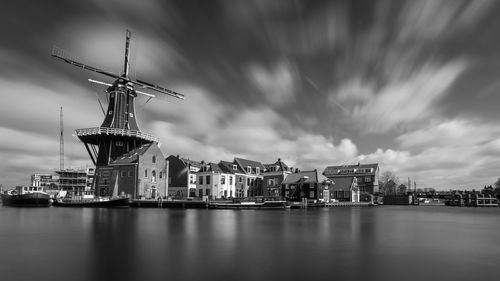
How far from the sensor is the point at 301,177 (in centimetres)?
8488

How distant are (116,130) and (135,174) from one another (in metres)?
10.4

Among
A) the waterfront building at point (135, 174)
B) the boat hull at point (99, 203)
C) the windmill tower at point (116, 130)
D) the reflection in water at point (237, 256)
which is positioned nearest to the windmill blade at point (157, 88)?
the windmill tower at point (116, 130)

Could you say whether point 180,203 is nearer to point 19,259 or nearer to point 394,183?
point 19,259

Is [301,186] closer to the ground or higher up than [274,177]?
closer to the ground

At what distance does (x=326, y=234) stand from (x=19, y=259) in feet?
69.1

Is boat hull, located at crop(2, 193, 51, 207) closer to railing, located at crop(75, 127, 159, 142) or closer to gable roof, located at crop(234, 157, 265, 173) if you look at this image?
railing, located at crop(75, 127, 159, 142)

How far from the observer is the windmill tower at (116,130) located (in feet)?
237

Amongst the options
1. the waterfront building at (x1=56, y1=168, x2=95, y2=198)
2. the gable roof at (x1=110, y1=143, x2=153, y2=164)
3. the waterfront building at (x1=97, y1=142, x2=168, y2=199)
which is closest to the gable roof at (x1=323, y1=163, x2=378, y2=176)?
the waterfront building at (x1=97, y1=142, x2=168, y2=199)

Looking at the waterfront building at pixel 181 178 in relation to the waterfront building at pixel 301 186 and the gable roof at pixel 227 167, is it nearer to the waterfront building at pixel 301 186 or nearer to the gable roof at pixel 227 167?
the gable roof at pixel 227 167

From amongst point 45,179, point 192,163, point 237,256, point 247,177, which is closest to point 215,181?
point 192,163

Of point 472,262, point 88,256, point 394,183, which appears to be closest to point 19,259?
point 88,256

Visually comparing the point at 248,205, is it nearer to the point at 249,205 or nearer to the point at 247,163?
the point at 249,205

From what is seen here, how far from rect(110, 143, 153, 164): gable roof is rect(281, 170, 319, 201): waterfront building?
3363 centimetres

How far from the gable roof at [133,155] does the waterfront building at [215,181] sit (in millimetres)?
16151
